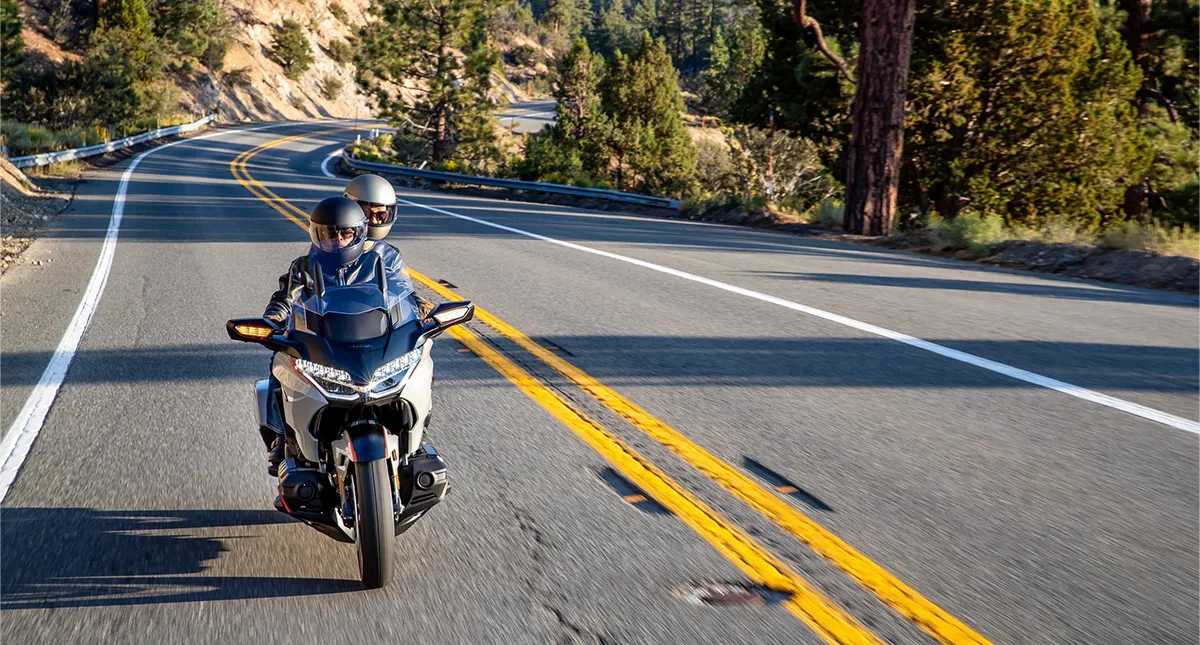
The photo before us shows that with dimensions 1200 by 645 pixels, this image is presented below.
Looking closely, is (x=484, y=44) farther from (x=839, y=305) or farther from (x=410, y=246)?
(x=839, y=305)

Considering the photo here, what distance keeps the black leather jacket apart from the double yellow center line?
1458 mm

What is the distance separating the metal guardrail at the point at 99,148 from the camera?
90.0 ft

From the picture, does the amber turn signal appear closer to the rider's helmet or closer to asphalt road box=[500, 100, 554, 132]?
the rider's helmet

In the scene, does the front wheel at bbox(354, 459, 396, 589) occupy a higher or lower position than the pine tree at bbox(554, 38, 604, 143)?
lower

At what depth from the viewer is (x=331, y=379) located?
138 inches

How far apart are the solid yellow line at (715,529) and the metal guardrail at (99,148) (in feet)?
84.9

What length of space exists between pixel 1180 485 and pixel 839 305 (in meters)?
4.80

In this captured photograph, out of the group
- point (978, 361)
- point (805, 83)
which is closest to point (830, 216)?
point (805, 83)

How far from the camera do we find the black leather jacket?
3836 mm

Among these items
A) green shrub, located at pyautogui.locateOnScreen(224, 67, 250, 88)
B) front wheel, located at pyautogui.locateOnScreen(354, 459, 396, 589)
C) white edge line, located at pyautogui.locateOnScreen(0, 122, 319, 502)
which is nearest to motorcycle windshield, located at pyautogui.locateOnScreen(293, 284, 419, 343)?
front wheel, located at pyautogui.locateOnScreen(354, 459, 396, 589)

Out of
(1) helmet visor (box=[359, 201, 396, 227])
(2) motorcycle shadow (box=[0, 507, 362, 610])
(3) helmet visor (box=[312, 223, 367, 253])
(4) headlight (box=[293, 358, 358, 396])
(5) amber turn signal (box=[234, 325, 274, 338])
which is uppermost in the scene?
(1) helmet visor (box=[359, 201, 396, 227])

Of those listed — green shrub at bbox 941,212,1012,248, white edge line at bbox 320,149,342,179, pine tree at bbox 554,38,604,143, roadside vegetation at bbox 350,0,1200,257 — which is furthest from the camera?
pine tree at bbox 554,38,604,143

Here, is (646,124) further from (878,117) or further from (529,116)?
(529,116)

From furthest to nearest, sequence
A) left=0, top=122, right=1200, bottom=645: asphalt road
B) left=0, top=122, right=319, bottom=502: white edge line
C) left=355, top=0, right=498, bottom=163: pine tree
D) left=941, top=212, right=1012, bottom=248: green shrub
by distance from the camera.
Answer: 1. left=355, top=0, right=498, bottom=163: pine tree
2. left=941, top=212, right=1012, bottom=248: green shrub
3. left=0, top=122, right=319, bottom=502: white edge line
4. left=0, top=122, right=1200, bottom=645: asphalt road
